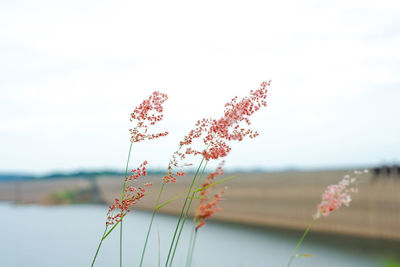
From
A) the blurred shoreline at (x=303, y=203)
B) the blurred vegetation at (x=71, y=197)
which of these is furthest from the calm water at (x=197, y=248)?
the blurred vegetation at (x=71, y=197)

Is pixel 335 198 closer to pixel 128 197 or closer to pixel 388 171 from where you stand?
pixel 128 197

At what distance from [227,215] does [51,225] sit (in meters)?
4.65

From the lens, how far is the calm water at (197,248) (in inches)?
320

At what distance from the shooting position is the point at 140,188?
138 centimetres

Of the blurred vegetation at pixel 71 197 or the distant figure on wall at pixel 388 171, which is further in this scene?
the blurred vegetation at pixel 71 197

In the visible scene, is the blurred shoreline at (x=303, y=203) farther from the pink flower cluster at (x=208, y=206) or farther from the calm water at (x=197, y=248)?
the pink flower cluster at (x=208, y=206)

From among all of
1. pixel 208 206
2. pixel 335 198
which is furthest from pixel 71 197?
pixel 335 198

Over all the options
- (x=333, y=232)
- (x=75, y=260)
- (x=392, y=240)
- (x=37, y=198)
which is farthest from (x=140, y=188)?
(x=37, y=198)

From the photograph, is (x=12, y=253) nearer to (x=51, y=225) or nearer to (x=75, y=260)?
(x=75, y=260)

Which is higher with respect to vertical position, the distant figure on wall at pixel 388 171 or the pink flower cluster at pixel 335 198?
the distant figure on wall at pixel 388 171

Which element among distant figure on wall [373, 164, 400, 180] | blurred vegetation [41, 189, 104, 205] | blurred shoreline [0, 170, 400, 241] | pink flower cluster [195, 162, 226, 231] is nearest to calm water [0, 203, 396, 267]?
blurred shoreline [0, 170, 400, 241]

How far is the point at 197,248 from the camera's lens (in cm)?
963

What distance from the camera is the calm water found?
26.6 ft

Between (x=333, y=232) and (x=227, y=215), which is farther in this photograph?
(x=227, y=215)
